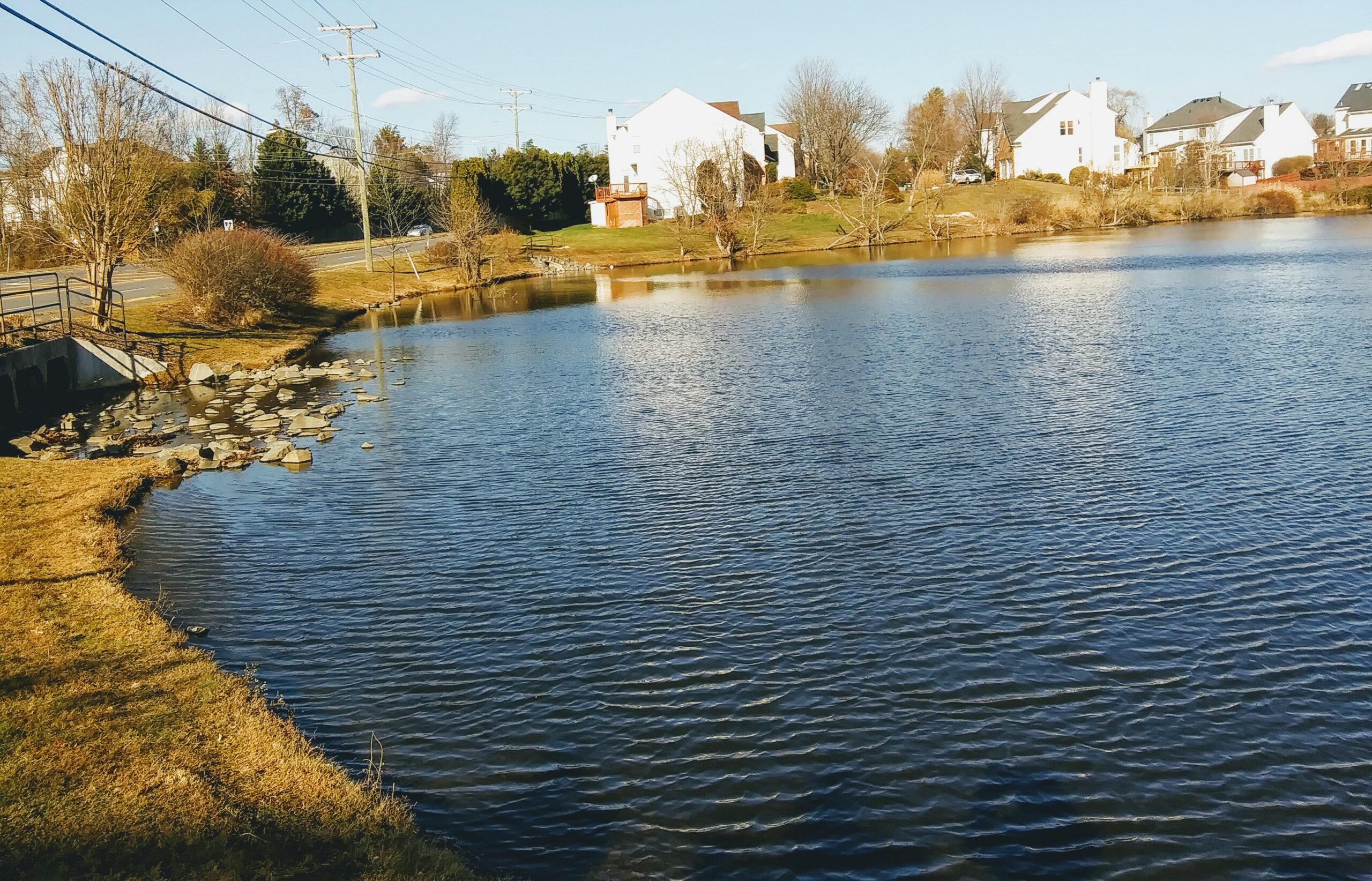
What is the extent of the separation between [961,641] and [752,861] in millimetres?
4349

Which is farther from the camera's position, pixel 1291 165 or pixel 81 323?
pixel 1291 165

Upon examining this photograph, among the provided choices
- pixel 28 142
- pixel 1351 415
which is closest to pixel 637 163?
pixel 28 142

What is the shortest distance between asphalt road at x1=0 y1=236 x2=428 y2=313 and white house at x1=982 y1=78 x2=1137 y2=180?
74.3m

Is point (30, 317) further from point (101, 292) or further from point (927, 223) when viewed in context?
point (927, 223)

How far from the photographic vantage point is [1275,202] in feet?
317

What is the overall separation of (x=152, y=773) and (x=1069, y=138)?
11777cm

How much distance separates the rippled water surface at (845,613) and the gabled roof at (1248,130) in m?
→ 111

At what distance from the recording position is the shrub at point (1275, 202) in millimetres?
95750

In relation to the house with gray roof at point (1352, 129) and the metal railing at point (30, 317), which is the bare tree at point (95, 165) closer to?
the metal railing at point (30, 317)

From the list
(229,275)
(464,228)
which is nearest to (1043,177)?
(464,228)

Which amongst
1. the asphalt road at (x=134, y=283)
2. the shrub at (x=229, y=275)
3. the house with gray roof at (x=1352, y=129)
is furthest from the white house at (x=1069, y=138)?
the shrub at (x=229, y=275)

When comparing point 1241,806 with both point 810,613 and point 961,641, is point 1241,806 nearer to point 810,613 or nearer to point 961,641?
point 961,641

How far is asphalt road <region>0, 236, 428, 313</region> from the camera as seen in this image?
113ft

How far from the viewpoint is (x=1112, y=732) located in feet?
30.4
